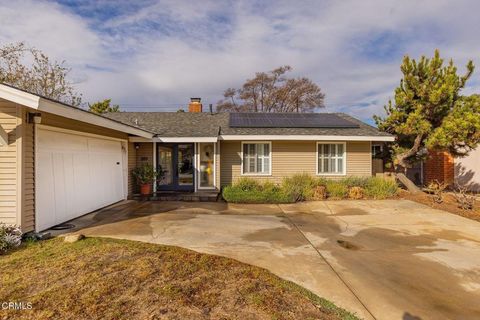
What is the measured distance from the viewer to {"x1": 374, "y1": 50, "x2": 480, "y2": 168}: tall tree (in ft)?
32.2

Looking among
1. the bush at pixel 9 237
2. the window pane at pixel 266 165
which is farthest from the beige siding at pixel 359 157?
the bush at pixel 9 237

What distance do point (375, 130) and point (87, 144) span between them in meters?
11.6

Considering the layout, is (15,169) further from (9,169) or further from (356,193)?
(356,193)

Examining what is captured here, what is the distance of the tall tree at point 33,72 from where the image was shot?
16.6 metres

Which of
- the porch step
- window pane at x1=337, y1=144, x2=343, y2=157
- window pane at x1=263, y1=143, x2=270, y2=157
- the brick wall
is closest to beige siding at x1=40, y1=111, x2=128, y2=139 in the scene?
the porch step

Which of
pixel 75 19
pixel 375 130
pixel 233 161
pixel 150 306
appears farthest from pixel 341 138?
pixel 75 19

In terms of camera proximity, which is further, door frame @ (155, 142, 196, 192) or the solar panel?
the solar panel

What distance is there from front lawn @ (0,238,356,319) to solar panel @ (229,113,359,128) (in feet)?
28.2

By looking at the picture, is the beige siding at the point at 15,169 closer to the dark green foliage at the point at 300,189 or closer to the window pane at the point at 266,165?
the dark green foliage at the point at 300,189

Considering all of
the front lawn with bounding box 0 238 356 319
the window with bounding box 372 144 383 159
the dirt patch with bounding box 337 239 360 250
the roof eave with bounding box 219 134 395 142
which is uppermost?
the roof eave with bounding box 219 134 395 142

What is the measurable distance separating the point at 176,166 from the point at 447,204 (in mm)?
10375

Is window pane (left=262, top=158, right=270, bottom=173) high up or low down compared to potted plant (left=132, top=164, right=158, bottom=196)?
up

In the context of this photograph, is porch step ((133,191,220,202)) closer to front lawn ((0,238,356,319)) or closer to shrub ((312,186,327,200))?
shrub ((312,186,327,200))

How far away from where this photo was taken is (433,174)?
14.8 metres
